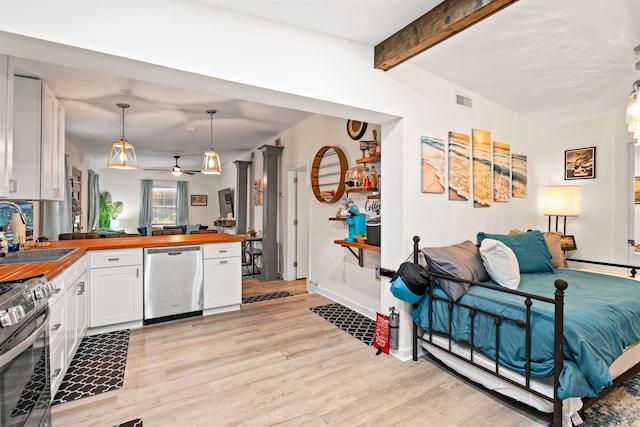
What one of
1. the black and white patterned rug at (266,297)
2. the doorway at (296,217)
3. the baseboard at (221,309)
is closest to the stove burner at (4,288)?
the baseboard at (221,309)

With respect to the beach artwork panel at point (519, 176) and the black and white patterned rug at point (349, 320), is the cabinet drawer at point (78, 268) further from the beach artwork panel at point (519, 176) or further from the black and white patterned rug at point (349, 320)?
the beach artwork panel at point (519, 176)

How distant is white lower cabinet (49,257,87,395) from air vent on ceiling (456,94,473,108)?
3.77 meters

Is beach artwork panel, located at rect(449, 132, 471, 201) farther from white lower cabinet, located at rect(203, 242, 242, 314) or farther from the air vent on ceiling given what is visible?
white lower cabinet, located at rect(203, 242, 242, 314)

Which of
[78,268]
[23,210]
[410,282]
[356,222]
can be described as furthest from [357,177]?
[23,210]

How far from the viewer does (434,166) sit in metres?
2.94

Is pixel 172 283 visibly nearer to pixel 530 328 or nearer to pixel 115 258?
pixel 115 258

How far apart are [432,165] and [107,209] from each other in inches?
391

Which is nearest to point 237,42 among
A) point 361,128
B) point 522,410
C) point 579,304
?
point 361,128

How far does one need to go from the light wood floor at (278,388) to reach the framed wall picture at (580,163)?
315 centimetres

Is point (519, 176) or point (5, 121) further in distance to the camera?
point (519, 176)

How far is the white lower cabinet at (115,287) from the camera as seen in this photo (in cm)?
312

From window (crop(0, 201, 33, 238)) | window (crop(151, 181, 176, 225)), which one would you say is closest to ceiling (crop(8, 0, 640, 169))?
window (crop(0, 201, 33, 238))

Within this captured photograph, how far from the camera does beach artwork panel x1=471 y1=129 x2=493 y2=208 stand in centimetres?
330

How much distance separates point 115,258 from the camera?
10.6 feet
